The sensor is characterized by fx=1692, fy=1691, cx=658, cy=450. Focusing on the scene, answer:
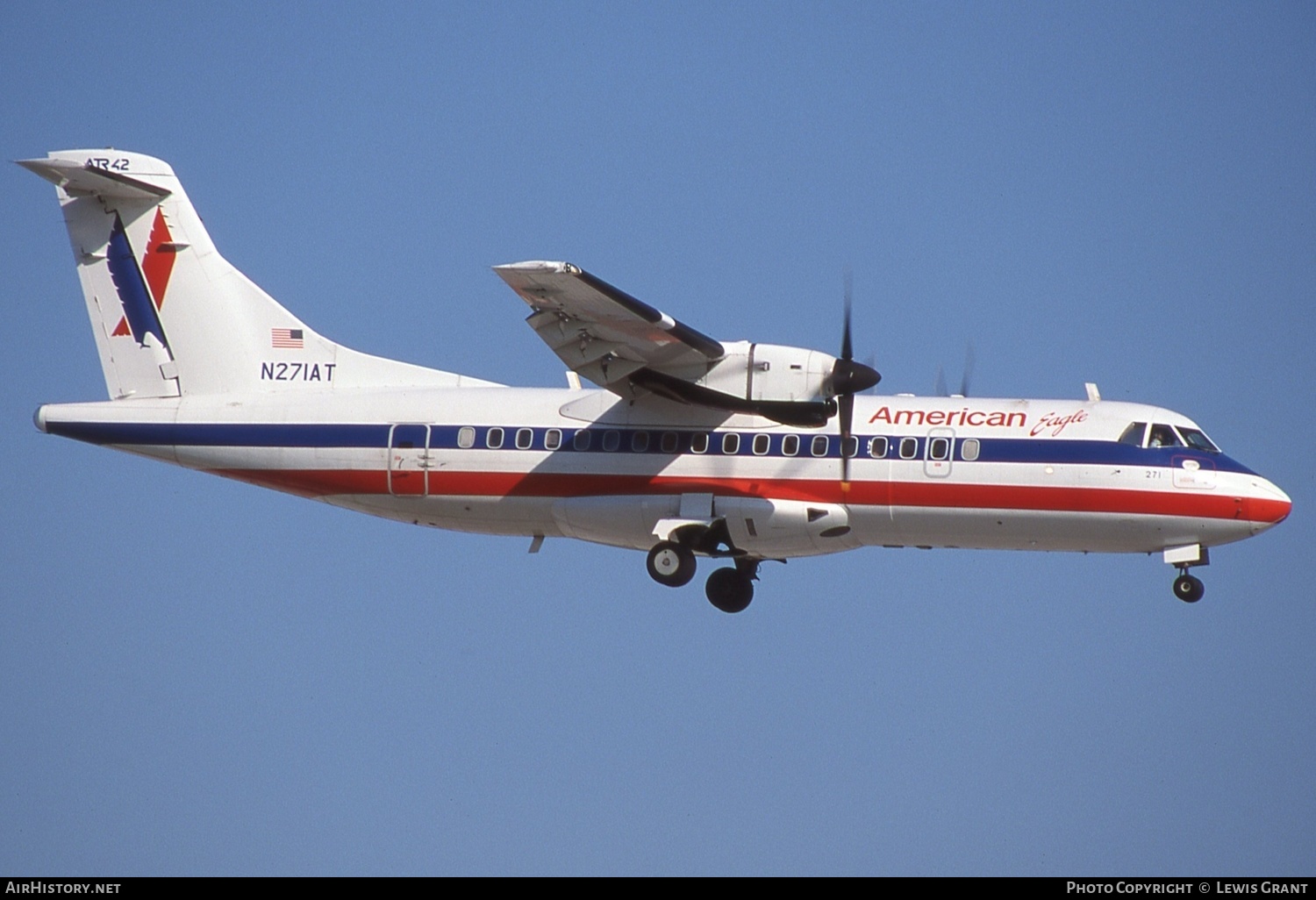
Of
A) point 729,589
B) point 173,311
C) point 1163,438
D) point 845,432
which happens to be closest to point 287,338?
point 173,311

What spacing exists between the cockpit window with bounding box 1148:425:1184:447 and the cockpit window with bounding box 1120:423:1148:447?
0.11 m

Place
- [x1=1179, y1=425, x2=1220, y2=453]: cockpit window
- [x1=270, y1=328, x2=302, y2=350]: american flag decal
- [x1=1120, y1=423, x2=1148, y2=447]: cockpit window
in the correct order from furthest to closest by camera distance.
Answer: [x1=270, y1=328, x2=302, y2=350]: american flag decal < [x1=1179, y1=425, x2=1220, y2=453]: cockpit window < [x1=1120, y1=423, x2=1148, y2=447]: cockpit window

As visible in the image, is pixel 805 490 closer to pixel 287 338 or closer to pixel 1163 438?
pixel 1163 438

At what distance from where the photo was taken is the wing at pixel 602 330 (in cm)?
2091

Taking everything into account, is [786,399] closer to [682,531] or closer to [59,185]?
[682,531]

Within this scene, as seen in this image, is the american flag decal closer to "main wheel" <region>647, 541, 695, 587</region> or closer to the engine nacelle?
"main wheel" <region>647, 541, 695, 587</region>

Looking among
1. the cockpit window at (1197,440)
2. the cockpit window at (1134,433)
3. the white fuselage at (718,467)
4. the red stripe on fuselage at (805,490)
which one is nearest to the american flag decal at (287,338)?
the white fuselage at (718,467)

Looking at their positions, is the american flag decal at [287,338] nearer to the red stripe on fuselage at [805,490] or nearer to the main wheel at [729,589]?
the red stripe on fuselage at [805,490]

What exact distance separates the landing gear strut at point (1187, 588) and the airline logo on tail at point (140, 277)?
15239 millimetres

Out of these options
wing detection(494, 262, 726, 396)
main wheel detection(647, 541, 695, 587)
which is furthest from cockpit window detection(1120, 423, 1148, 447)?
main wheel detection(647, 541, 695, 587)

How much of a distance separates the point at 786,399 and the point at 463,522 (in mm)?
5285

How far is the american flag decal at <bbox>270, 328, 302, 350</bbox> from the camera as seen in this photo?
25.7 metres

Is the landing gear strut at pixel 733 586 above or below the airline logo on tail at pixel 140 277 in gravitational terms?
below
